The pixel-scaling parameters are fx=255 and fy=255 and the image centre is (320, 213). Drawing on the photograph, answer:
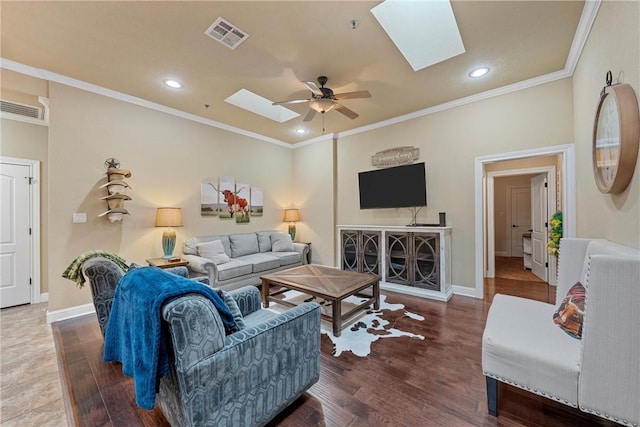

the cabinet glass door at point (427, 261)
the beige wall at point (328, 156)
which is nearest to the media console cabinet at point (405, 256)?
the cabinet glass door at point (427, 261)

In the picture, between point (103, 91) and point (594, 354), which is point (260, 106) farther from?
point (594, 354)

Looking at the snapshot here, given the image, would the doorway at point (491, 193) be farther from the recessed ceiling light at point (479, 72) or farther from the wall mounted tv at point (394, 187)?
the recessed ceiling light at point (479, 72)

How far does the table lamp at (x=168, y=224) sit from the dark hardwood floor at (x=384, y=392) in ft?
4.27

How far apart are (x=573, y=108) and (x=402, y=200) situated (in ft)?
7.51

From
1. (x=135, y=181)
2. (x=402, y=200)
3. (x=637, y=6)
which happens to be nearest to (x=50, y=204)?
(x=135, y=181)

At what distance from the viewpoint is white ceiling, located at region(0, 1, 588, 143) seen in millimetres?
2119

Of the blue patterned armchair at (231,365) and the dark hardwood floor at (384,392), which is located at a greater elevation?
the blue patterned armchair at (231,365)

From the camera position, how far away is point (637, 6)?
4.73 feet

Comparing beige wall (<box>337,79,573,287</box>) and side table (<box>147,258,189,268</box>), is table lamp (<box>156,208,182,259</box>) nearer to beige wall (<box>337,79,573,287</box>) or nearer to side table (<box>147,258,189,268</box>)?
side table (<box>147,258,189,268</box>)

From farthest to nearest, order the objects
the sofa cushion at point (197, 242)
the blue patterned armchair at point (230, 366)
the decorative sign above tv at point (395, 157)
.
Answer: the decorative sign above tv at point (395, 157) < the sofa cushion at point (197, 242) < the blue patterned armchair at point (230, 366)

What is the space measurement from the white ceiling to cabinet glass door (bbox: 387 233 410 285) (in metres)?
2.10

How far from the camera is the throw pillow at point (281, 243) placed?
16.3 ft

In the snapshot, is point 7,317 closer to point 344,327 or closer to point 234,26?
point 344,327

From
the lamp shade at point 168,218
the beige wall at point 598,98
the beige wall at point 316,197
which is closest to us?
the beige wall at point 598,98
